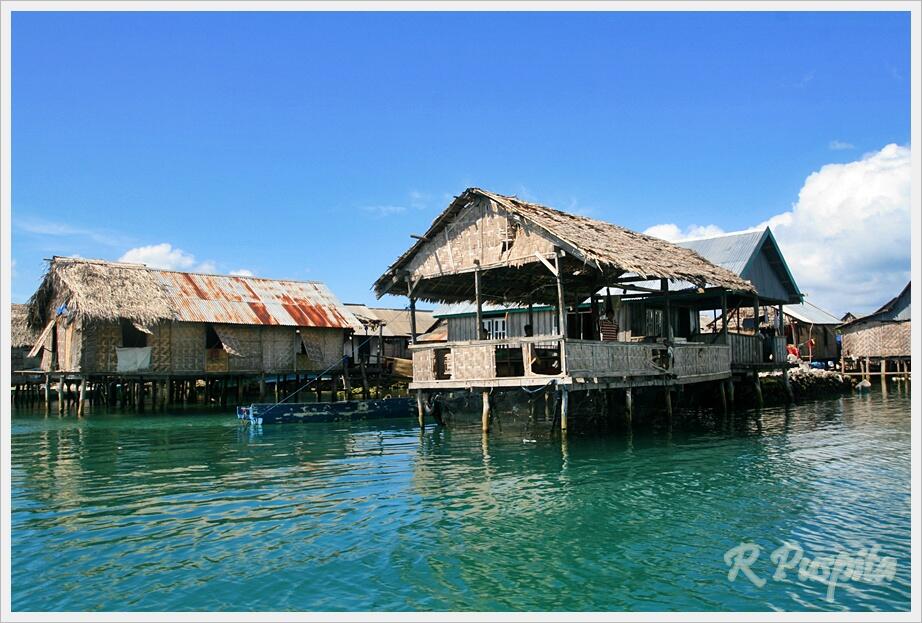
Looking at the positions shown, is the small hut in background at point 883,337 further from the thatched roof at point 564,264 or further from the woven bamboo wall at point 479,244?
the woven bamboo wall at point 479,244

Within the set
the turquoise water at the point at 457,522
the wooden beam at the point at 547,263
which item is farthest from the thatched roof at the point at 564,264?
the turquoise water at the point at 457,522

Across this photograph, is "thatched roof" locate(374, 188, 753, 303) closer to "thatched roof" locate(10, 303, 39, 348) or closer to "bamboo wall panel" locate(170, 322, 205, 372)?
"bamboo wall panel" locate(170, 322, 205, 372)

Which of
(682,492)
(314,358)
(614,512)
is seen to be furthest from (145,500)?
(314,358)

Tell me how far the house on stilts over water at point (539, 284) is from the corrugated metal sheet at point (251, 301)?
11.8 meters

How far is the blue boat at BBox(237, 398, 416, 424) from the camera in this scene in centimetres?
2047

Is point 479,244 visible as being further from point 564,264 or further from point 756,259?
point 756,259

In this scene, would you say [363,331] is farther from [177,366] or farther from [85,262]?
[85,262]

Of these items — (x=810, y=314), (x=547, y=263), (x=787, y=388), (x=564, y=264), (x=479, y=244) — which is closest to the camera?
(x=547, y=263)

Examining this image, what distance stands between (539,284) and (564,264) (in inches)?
110

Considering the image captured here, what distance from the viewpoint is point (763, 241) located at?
1002 inches

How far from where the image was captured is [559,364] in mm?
15102

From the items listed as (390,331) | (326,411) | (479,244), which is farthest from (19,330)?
(479,244)

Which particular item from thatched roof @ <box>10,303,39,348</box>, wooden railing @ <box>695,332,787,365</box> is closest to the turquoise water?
wooden railing @ <box>695,332,787,365</box>

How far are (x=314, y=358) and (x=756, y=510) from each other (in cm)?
2315
